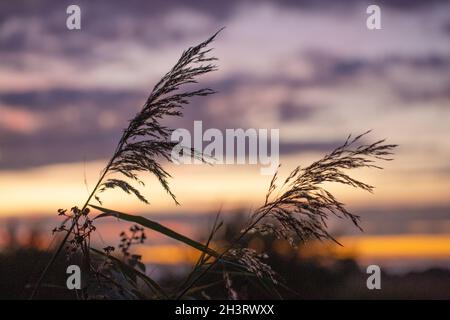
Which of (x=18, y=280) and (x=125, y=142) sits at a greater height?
(x=125, y=142)

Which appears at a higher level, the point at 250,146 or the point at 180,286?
the point at 250,146

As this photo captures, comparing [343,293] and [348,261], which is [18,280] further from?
[348,261]

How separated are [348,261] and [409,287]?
12.0 ft

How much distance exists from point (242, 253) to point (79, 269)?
949 mm

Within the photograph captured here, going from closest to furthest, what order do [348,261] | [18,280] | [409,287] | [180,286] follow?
[180,286]
[18,280]
[409,287]
[348,261]

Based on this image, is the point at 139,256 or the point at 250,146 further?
the point at 250,146

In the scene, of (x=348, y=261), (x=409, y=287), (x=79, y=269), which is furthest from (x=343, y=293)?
(x=79, y=269)

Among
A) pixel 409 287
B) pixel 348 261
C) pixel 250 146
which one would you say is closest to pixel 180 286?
pixel 250 146

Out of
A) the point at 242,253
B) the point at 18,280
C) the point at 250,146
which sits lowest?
the point at 18,280

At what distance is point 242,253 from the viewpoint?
344cm
